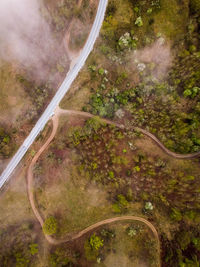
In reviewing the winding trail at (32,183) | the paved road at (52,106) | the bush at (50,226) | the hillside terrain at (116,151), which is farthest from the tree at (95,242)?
the paved road at (52,106)

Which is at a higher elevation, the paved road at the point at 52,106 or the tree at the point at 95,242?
the paved road at the point at 52,106

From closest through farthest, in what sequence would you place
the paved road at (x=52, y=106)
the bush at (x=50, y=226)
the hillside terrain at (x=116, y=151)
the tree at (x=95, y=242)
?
1. the tree at (x=95, y=242)
2. the hillside terrain at (x=116, y=151)
3. the bush at (x=50, y=226)
4. the paved road at (x=52, y=106)

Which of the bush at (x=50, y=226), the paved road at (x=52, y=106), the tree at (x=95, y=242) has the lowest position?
the tree at (x=95, y=242)

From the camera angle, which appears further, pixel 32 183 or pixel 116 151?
pixel 32 183

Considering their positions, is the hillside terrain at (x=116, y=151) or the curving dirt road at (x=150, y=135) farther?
the curving dirt road at (x=150, y=135)

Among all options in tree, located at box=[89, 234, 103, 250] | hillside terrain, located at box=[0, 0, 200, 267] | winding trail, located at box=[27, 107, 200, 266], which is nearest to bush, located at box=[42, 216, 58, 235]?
hillside terrain, located at box=[0, 0, 200, 267]

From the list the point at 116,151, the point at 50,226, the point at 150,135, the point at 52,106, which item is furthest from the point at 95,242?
the point at 52,106

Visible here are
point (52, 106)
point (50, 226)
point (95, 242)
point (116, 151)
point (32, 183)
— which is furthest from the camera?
point (52, 106)

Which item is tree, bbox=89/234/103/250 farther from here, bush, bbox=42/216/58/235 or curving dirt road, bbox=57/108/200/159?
curving dirt road, bbox=57/108/200/159

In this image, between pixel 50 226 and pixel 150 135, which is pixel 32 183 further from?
pixel 150 135

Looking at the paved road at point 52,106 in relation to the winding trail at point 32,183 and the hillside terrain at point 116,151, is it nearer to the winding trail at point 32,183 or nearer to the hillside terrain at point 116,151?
the hillside terrain at point 116,151

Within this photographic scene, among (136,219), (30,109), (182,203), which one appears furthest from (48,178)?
(182,203)
